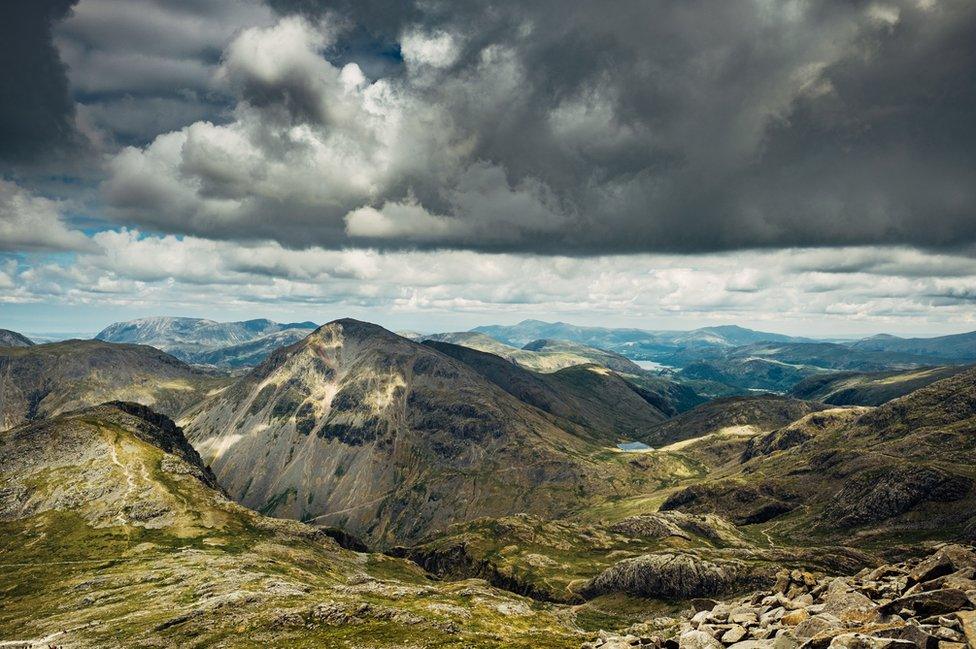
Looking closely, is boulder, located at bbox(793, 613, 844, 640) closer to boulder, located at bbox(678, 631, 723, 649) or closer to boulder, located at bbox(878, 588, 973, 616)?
boulder, located at bbox(878, 588, 973, 616)

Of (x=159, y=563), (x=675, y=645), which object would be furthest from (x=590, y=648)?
(x=159, y=563)

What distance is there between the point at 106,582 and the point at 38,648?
3150 inches

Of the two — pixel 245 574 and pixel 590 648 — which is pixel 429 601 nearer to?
pixel 245 574

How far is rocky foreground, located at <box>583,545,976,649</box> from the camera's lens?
36.3m

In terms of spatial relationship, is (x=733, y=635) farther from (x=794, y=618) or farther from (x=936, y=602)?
(x=936, y=602)

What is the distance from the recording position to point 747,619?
55.9 metres

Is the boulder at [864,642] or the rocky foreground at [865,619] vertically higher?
the boulder at [864,642]

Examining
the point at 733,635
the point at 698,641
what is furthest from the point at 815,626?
the point at 698,641

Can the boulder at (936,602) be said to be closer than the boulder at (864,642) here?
No

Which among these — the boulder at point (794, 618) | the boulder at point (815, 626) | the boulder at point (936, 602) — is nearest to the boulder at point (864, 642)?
the boulder at point (815, 626)

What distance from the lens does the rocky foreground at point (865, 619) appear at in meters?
36.3

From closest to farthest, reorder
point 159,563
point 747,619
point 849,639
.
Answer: point 849,639
point 747,619
point 159,563

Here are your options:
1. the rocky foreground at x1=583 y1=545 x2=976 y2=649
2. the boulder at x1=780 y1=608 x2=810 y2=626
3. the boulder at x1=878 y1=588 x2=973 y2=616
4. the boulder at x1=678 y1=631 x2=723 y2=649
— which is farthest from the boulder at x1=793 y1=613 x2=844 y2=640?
the boulder at x1=678 y1=631 x2=723 y2=649

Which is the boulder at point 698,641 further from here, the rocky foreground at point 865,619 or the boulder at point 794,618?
the boulder at point 794,618
